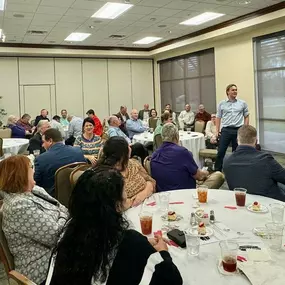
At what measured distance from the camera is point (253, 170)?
9.01ft

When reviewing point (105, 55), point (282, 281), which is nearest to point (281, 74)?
point (105, 55)

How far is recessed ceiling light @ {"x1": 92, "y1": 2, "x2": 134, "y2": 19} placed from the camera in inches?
274

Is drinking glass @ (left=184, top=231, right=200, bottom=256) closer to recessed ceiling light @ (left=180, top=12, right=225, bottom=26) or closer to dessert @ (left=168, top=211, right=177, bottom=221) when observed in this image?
dessert @ (left=168, top=211, right=177, bottom=221)

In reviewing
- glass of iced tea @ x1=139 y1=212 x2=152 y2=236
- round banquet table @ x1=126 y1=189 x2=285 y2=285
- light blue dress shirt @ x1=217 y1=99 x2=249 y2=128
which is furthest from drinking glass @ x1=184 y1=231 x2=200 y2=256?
light blue dress shirt @ x1=217 y1=99 x2=249 y2=128

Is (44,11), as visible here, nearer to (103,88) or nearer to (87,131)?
(87,131)

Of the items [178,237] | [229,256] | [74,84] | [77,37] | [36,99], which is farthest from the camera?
[74,84]

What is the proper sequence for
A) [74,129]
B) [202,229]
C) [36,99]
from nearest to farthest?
[202,229] < [74,129] < [36,99]

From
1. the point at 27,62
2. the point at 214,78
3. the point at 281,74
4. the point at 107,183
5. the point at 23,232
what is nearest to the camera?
the point at 107,183

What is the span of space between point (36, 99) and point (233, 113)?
838cm

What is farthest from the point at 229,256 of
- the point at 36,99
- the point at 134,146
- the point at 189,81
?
the point at 36,99

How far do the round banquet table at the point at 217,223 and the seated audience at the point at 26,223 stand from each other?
1.67 feet

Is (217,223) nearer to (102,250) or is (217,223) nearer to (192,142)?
(102,250)

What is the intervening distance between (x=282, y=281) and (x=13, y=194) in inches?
60.0

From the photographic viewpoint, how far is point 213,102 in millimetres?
10859
